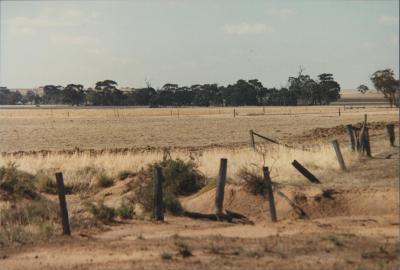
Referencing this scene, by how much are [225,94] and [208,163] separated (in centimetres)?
13816

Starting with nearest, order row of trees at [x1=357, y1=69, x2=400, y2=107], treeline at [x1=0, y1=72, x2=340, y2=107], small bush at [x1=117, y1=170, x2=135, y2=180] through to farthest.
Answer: small bush at [x1=117, y1=170, x2=135, y2=180] → row of trees at [x1=357, y1=69, x2=400, y2=107] → treeline at [x1=0, y1=72, x2=340, y2=107]

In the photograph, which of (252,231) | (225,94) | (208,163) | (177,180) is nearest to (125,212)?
(177,180)

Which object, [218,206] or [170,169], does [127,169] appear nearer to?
[170,169]

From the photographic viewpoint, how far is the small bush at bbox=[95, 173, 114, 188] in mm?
21781

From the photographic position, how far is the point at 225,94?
526 ft

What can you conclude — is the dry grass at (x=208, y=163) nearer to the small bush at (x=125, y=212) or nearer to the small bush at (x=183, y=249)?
the small bush at (x=125, y=212)

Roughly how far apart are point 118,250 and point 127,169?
11.7m

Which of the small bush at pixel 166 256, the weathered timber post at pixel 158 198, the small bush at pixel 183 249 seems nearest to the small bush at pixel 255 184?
the weathered timber post at pixel 158 198

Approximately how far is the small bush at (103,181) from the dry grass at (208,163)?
0.28 m

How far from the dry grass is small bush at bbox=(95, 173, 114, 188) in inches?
10.9

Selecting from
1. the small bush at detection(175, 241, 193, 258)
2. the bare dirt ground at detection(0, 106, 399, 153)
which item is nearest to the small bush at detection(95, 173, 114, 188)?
the small bush at detection(175, 241, 193, 258)

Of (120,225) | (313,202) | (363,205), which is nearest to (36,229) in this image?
(120,225)

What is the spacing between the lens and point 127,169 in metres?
23.4

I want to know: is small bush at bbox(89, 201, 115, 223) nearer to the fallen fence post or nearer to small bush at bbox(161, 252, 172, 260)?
small bush at bbox(161, 252, 172, 260)
